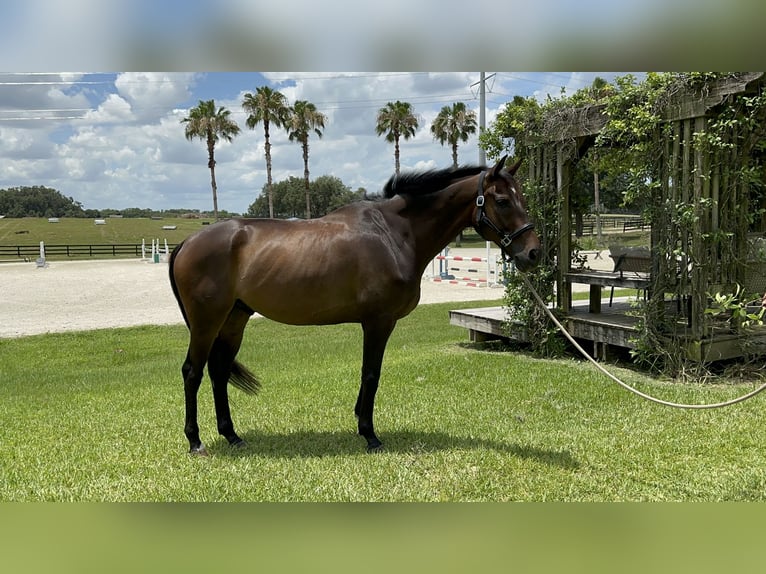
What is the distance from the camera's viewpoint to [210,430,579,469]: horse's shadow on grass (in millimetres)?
4082

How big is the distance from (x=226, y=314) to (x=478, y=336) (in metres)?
5.86

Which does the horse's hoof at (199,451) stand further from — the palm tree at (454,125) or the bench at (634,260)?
the palm tree at (454,125)

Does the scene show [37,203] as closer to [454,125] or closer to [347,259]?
[454,125]

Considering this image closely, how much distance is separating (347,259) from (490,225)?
3.30ft

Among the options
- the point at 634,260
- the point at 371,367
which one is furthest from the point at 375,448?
the point at 634,260

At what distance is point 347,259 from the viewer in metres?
4.01

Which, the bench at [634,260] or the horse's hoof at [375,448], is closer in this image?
the horse's hoof at [375,448]

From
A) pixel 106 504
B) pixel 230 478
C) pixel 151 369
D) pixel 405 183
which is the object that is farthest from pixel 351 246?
pixel 151 369

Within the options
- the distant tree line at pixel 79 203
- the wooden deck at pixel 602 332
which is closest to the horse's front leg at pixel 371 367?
the wooden deck at pixel 602 332

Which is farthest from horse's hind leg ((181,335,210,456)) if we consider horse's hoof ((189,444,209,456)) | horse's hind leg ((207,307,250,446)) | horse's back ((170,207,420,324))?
horse's back ((170,207,420,324))

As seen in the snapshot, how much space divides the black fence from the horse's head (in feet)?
112

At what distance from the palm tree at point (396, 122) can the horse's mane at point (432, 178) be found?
3917 cm

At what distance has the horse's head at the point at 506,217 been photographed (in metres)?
3.83

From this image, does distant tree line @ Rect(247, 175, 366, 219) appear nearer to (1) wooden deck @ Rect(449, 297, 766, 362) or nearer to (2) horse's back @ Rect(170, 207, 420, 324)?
(1) wooden deck @ Rect(449, 297, 766, 362)
